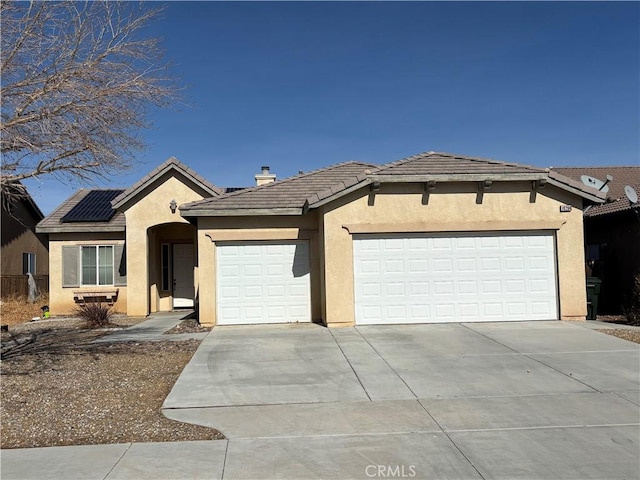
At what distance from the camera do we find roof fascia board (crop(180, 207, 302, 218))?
13648 mm

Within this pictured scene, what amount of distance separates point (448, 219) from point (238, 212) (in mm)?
5217

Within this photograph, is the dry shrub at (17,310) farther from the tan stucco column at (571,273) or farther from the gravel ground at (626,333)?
the gravel ground at (626,333)

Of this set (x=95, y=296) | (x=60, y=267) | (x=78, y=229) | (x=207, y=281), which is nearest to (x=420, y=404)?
(x=207, y=281)

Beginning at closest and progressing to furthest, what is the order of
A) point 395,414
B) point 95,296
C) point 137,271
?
point 395,414 < point 137,271 < point 95,296

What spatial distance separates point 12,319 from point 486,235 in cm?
1496

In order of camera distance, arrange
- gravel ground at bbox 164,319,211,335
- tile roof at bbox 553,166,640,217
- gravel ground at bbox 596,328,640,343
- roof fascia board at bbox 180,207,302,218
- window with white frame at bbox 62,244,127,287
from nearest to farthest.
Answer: gravel ground at bbox 596,328,640,343 < gravel ground at bbox 164,319,211,335 < roof fascia board at bbox 180,207,302,218 < window with white frame at bbox 62,244,127,287 < tile roof at bbox 553,166,640,217

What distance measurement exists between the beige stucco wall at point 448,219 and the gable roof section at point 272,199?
32.2 inches

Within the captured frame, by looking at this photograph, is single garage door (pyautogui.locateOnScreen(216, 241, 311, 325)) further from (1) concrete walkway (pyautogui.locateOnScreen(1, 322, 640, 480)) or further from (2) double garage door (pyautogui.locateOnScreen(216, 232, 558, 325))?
(1) concrete walkway (pyautogui.locateOnScreen(1, 322, 640, 480))

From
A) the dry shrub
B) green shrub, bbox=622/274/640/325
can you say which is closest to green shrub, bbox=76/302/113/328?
the dry shrub

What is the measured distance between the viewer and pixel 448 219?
13250 mm

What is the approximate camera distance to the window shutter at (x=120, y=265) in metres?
18.7

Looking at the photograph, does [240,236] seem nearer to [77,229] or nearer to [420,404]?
[77,229]

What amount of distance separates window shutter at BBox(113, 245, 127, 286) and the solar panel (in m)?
1.10

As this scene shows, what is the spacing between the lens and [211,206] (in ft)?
45.2
